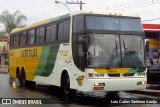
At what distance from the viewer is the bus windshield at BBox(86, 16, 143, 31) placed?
14.7 m

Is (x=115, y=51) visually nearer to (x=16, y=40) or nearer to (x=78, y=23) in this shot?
(x=78, y=23)

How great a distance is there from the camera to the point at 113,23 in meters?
15.1

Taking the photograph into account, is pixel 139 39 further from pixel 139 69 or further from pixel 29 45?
pixel 29 45

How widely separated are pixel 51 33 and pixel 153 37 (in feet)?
106

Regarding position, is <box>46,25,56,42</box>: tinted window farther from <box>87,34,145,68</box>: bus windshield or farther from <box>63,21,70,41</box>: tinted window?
<box>87,34,145,68</box>: bus windshield

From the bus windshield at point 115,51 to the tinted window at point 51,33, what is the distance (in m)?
A: 3.76

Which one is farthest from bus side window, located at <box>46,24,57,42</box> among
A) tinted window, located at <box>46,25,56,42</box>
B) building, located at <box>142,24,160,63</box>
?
building, located at <box>142,24,160,63</box>

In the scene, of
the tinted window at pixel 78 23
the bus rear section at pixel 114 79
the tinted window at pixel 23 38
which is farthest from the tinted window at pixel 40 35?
the bus rear section at pixel 114 79

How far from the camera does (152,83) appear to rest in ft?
66.4

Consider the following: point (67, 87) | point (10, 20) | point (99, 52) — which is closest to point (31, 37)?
point (67, 87)

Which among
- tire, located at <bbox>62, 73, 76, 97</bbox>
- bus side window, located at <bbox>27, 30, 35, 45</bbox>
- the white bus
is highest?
bus side window, located at <bbox>27, 30, 35, 45</bbox>

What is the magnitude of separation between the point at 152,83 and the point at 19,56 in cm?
805

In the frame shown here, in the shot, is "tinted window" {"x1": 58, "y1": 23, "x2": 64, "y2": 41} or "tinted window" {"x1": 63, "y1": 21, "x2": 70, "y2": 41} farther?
"tinted window" {"x1": 58, "y1": 23, "x2": 64, "y2": 41}

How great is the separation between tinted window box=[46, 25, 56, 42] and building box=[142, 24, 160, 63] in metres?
Answer: 22.2
